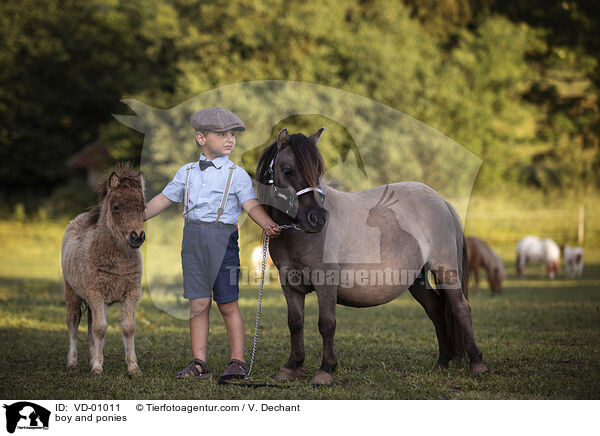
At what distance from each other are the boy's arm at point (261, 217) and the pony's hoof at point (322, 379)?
1.24m

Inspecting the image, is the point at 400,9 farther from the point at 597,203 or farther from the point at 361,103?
the point at 597,203

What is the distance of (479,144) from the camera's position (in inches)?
1160

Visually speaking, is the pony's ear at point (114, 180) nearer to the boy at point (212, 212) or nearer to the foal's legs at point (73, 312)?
the boy at point (212, 212)

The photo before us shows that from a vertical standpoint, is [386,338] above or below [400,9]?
below

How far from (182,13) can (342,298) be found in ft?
88.5

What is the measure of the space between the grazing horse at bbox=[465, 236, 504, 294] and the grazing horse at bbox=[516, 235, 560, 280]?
119 inches

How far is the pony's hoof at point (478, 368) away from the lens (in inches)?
202

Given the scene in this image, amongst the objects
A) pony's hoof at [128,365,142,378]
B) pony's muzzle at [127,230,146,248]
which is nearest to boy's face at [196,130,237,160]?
pony's muzzle at [127,230,146,248]

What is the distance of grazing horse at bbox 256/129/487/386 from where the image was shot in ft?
14.7

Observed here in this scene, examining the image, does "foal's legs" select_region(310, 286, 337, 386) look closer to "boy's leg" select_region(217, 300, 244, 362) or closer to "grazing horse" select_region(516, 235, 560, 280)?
"boy's leg" select_region(217, 300, 244, 362)

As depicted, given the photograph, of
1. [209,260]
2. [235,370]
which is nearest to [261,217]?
[209,260]

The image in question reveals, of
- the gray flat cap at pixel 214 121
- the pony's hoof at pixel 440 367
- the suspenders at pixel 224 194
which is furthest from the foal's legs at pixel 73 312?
the pony's hoof at pixel 440 367

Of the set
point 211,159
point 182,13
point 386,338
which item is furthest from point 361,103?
point 211,159

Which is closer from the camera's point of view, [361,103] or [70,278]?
[70,278]
